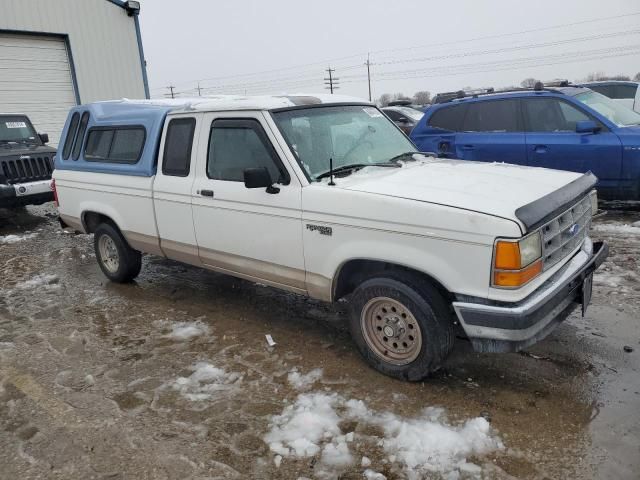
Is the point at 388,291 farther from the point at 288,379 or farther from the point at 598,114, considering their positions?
the point at 598,114

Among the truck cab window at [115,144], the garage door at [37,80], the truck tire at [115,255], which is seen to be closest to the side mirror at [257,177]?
the truck cab window at [115,144]

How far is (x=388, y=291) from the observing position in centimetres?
340

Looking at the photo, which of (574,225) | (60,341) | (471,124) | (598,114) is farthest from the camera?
(471,124)

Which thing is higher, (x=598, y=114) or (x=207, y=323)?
(x=598, y=114)

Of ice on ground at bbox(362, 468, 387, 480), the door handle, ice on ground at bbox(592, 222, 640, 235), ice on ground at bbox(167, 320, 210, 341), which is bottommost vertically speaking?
ice on ground at bbox(362, 468, 387, 480)

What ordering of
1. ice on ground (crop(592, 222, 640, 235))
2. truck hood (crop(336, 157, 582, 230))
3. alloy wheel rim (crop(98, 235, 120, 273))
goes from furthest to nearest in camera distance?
ice on ground (crop(592, 222, 640, 235)) → alloy wheel rim (crop(98, 235, 120, 273)) → truck hood (crop(336, 157, 582, 230))

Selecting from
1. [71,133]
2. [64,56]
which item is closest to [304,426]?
[71,133]

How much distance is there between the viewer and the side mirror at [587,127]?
6766 millimetres

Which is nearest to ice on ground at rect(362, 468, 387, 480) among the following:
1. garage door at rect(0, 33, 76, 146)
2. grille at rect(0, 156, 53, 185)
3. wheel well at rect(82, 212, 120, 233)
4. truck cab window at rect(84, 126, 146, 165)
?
truck cab window at rect(84, 126, 146, 165)

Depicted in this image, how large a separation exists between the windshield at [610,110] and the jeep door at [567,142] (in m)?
0.28

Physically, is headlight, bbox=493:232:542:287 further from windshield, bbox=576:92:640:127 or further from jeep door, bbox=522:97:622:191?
windshield, bbox=576:92:640:127

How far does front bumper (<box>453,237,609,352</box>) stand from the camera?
115 inches

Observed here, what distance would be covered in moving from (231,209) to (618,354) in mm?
3120

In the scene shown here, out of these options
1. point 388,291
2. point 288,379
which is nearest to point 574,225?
point 388,291
